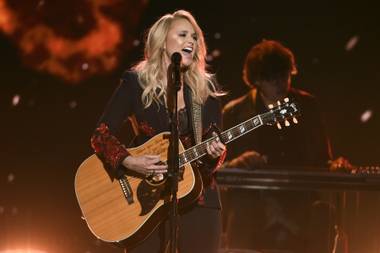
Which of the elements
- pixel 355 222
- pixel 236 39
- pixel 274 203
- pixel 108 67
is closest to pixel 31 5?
pixel 108 67

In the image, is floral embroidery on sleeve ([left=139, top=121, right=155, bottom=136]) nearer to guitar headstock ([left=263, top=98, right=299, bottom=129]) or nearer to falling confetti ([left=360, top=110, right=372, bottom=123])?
guitar headstock ([left=263, top=98, right=299, bottom=129])

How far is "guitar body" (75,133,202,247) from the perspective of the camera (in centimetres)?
350

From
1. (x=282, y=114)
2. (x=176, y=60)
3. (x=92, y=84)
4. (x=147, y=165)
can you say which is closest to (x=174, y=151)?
(x=147, y=165)

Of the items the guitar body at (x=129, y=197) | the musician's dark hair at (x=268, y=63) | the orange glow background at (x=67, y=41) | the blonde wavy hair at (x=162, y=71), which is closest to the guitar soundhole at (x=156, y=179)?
the guitar body at (x=129, y=197)

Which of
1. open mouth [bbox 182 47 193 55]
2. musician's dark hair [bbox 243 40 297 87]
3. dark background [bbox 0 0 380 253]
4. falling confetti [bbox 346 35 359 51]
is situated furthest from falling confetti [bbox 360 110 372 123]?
open mouth [bbox 182 47 193 55]

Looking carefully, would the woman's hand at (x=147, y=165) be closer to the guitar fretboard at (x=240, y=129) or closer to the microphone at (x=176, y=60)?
the guitar fretboard at (x=240, y=129)

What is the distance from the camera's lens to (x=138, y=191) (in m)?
3.64

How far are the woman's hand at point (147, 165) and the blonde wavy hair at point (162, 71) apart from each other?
0.32 meters

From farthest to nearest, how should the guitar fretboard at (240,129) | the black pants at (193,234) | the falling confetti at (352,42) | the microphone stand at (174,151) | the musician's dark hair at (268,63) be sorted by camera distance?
the falling confetti at (352,42) → the musician's dark hair at (268,63) → the guitar fretboard at (240,129) → the black pants at (193,234) → the microphone stand at (174,151)

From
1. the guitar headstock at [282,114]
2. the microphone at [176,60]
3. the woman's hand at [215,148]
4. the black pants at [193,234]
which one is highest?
the microphone at [176,60]

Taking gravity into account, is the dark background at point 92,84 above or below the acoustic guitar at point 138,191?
above

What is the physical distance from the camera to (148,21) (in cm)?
681

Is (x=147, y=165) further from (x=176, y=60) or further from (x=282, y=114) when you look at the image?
(x=282, y=114)

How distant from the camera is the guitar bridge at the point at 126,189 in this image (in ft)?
12.0
